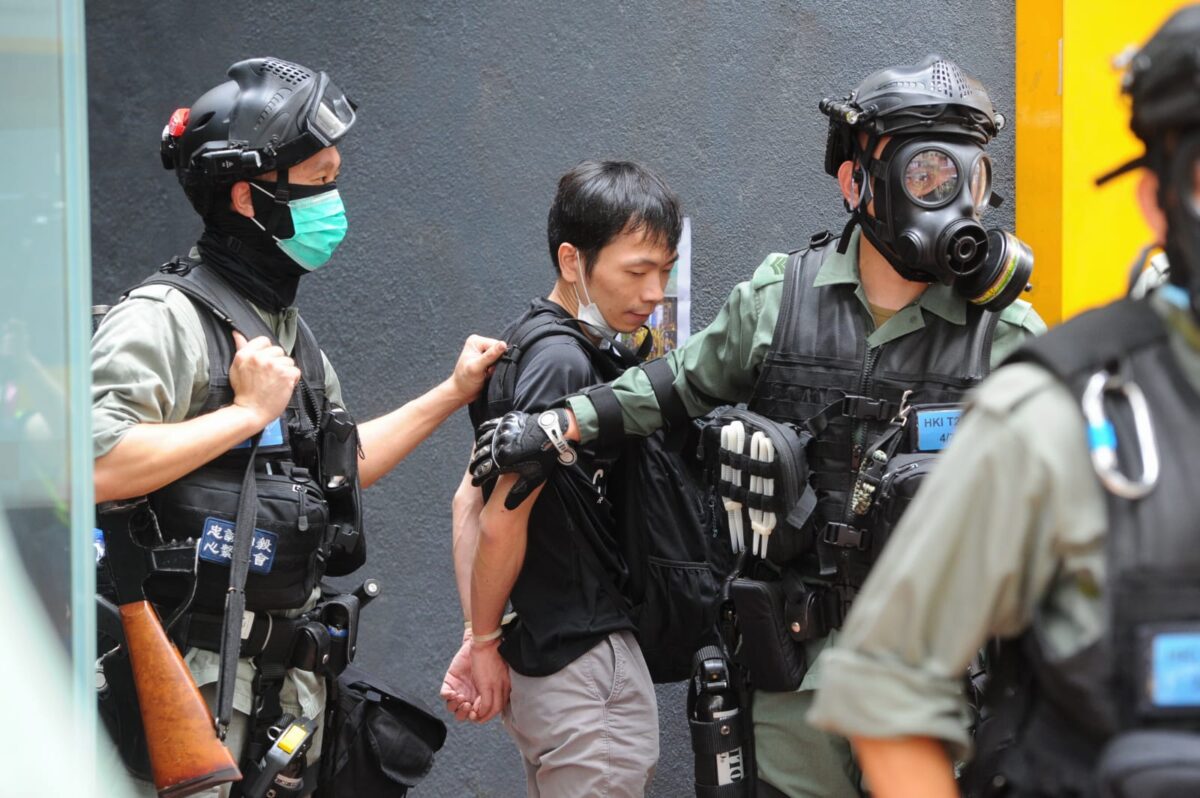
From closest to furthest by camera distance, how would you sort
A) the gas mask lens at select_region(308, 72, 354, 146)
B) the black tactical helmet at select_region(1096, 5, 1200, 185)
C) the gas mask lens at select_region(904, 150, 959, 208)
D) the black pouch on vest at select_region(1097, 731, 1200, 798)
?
1. the black pouch on vest at select_region(1097, 731, 1200, 798)
2. the black tactical helmet at select_region(1096, 5, 1200, 185)
3. the gas mask lens at select_region(904, 150, 959, 208)
4. the gas mask lens at select_region(308, 72, 354, 146)

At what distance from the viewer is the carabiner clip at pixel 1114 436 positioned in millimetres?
1490

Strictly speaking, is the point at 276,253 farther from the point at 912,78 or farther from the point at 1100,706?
the point at 1100,706

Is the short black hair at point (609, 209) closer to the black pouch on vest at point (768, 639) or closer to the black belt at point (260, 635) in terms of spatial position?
the black pouch on vest at point (768, 639)

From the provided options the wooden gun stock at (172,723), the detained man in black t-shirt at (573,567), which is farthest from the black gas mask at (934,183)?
the wooden gun stock at (172,723)

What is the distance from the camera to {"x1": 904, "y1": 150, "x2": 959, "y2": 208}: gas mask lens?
271 centimetres

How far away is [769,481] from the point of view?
2.70m

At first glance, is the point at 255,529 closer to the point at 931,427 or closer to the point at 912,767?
the point at 931,427

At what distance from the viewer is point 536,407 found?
3.03 metres

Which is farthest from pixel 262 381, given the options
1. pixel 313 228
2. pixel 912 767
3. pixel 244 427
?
pixel 912 767

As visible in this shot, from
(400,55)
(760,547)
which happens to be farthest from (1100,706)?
(400,55)

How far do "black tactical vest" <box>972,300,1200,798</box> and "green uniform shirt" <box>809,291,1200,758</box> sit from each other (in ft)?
0.06

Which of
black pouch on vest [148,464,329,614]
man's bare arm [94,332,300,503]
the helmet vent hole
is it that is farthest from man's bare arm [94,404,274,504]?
the helmet vent hole

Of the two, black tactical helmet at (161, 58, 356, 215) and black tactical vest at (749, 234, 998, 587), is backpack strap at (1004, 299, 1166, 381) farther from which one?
black tactical helmet at (161, 58, 356, 215)

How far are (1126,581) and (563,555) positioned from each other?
1782 millimetres
